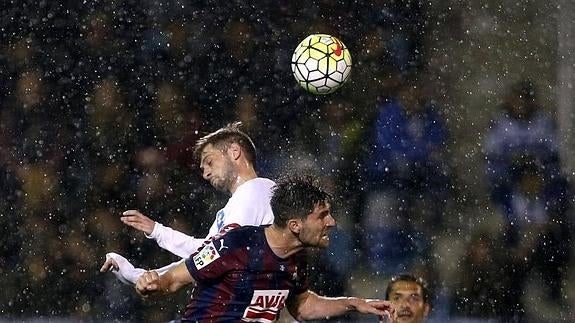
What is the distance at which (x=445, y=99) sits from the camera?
912 cm

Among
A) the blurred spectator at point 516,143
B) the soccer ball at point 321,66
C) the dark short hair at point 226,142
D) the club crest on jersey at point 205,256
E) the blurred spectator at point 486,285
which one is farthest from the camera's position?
the blurred spectator at point 516,143

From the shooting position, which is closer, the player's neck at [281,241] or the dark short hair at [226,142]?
the player's neck at [281,241]

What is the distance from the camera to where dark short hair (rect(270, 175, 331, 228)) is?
17.8ft

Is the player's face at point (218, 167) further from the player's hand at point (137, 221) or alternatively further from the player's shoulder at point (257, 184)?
the player's hand at point (137, 221)

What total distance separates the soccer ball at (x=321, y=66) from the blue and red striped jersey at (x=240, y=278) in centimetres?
189

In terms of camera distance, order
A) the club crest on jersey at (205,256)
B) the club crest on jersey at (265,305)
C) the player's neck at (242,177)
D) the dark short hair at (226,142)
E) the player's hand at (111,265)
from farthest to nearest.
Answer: the dark short hair at (226,142) < the player's neck at (242,177) < the player's hand at (111,265) < the club crest on jersey at (265,305) < the club crest on jersey at (205,256)

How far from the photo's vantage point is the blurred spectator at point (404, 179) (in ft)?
28.0

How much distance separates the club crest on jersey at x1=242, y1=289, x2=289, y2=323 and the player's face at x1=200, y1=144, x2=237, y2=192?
1127mm

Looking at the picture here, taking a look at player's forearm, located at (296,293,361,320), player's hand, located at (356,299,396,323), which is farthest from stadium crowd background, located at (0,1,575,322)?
player's hand, located at (356,299,396,323)

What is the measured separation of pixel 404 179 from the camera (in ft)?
28.8

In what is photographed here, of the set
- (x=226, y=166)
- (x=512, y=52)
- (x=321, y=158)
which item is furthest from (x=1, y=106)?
(x=512, y=52)

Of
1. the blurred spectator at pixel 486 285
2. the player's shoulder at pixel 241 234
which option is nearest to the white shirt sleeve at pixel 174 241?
the player's shoulder at pixel 241 234

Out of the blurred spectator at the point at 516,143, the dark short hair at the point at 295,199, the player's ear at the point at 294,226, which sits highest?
the blurred spectator at the point at 516,143

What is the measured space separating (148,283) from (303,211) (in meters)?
0.75
